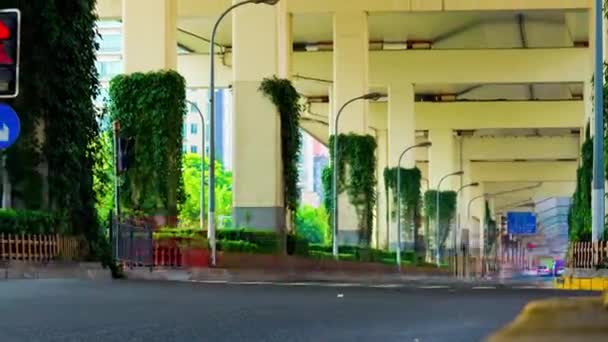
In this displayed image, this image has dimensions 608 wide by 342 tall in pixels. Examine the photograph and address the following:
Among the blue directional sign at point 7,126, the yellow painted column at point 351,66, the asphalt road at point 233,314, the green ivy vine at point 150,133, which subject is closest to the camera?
the asphalt road at point 233,314

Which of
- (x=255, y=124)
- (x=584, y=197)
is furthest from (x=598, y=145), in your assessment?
(x=255, y=124)

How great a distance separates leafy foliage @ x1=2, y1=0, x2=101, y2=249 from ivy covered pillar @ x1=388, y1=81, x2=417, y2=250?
37.3 m

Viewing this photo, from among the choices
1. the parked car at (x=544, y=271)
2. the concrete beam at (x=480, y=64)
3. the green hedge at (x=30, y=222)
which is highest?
the concrete beam at (x=480, y=64)

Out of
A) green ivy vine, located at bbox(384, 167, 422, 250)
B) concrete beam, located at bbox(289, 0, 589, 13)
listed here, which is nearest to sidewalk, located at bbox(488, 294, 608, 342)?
concrete beam, located at bbox(289, 0, 589, 13)

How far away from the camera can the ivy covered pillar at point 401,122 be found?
59.8 meters

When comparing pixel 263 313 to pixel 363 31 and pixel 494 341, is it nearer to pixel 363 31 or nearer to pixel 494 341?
pixel 494 341

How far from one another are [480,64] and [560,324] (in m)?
54.2

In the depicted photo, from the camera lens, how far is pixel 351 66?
49.1 meters

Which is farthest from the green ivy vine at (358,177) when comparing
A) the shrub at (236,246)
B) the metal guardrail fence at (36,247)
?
the metal guardrail fence at (36,247)

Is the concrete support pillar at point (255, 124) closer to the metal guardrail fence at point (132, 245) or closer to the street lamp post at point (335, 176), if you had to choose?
the street lamp post at point (335, 176)

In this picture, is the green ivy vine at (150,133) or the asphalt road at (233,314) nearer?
the asphalt road at (233,314)

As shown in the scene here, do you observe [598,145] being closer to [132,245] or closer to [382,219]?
[132,245]

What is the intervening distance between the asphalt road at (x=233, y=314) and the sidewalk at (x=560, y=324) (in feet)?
21.5

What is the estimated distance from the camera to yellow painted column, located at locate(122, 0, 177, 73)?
3409cm
